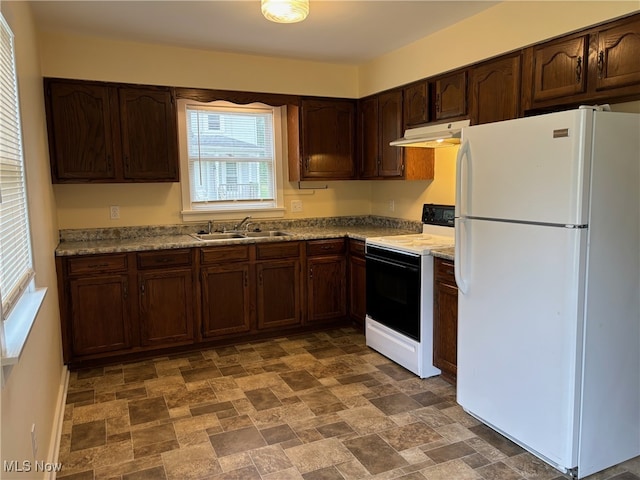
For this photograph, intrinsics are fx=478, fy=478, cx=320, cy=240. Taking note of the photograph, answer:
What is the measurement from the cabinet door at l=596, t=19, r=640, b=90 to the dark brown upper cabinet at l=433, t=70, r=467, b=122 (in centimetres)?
98

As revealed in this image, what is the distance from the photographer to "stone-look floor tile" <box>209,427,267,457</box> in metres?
2.49

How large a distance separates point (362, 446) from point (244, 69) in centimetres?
326

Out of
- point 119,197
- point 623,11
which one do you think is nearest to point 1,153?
point 119,197

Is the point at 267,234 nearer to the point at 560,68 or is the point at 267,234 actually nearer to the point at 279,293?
the point at 279,293

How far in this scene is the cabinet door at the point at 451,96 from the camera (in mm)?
3363

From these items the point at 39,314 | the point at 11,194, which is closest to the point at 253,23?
the point at 11,194

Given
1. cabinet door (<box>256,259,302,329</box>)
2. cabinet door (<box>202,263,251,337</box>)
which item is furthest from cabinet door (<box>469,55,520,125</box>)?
cabinet door (<box>202,263,251,337</box>)

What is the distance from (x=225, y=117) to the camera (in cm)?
442

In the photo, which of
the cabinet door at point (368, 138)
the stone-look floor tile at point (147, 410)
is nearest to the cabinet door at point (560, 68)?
the cabinet door at point (368, 138)

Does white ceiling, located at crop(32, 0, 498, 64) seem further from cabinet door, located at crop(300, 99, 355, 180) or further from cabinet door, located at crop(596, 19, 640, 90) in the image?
cabinet door, located at crop(596, 19, 640, 90)

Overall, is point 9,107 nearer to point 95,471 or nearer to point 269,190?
point 95,471

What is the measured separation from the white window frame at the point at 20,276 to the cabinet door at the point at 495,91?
2667 mm

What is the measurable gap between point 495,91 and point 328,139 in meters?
1.81

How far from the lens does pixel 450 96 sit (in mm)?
3486
